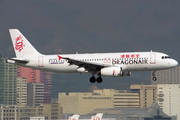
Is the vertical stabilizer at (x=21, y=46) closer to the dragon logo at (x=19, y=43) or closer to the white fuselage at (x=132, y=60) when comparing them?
the dragon logo at (x=19, y=43)

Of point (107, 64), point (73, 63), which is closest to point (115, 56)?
point (107, 64)

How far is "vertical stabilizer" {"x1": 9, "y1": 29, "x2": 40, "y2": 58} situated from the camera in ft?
278

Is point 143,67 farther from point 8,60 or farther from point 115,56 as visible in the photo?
point 8,60

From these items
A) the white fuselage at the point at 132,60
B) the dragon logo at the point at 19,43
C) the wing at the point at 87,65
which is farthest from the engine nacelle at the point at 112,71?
the dragon logo at the point at 19,43

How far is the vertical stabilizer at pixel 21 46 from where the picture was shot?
278ft

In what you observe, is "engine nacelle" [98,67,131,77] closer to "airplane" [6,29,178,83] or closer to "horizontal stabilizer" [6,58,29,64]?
"airplane" [6,29,178,83]

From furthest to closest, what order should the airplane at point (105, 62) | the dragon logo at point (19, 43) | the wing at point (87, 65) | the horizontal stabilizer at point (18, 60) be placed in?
the dragon logo at point (19, 43)
the horizontal stabilizer at point (18, 60)
the airplane at point (105, 62)
the wing at point (87, 65)

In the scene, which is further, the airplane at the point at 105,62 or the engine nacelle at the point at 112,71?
the airplane at the point at 105,62

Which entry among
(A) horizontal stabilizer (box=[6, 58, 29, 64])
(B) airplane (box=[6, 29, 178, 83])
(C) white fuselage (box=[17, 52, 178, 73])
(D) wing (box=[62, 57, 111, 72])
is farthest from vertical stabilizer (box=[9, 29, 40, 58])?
(D) wing (box=[62, 57, 111, 72])

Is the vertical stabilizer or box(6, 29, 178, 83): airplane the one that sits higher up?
the vertical stabilizer

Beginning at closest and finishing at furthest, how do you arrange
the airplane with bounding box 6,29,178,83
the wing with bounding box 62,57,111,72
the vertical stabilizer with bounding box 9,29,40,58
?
the wing with bounding box 62,57,111,72
the airplane with bounding box 6,29,178,83
the vertical stabilizer with bounding box 9,29,40,58

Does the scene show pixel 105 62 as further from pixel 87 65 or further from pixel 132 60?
pixel 132 60

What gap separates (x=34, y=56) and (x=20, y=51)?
123 inches

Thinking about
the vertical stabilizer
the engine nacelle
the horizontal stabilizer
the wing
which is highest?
the vertical stabilizer
